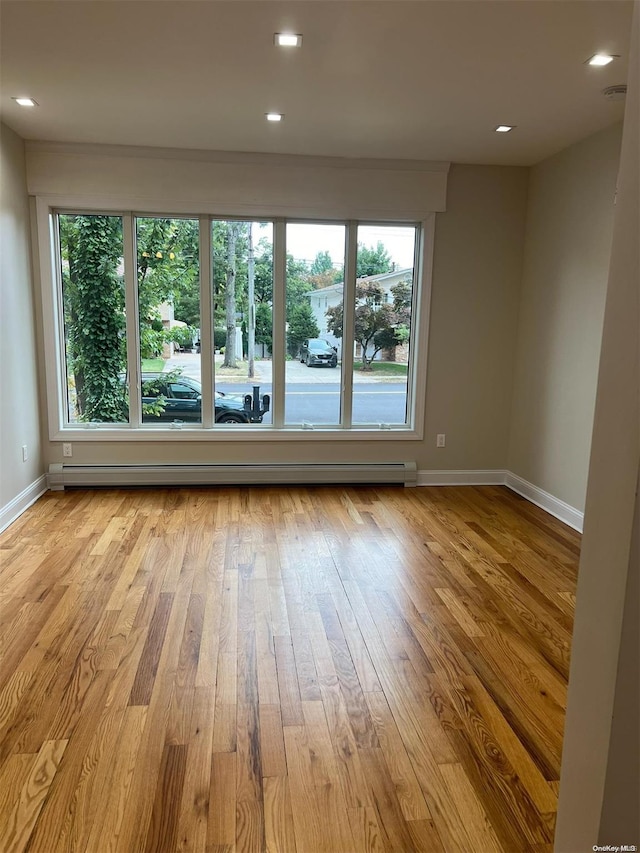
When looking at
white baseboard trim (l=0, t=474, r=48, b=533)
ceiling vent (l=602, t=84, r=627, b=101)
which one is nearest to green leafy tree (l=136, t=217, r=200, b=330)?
white baseboard trim (l=0, t=474, r=48, b=533)

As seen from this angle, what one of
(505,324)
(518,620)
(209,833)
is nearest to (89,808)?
(209,833)

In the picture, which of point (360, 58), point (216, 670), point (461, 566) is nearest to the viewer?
point (216, 670)

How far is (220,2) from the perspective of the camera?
7.34 ft

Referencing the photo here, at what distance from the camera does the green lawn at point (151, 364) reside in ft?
15.7

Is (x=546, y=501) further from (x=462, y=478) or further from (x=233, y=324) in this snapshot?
(x=233, y=324)

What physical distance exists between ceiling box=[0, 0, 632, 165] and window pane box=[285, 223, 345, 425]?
793mm

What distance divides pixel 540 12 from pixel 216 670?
9.53ft

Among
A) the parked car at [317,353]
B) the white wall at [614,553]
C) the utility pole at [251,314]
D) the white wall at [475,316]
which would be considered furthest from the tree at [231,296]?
the white wall at [614,553]

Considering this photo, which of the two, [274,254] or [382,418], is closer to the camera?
[274,254]

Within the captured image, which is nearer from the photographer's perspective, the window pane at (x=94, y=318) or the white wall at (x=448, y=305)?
the white wall at (x=448, y=305)

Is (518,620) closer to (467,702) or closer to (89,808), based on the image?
(467,702)

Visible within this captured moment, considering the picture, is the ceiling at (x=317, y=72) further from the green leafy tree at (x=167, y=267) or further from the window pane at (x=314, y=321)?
the window pane at (x=314, y=321)

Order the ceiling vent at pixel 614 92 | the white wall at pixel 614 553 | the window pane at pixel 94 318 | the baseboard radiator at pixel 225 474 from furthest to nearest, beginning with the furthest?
the baseboard radiator at pixel 225 474, the window pane at pixel 94 318, the ceiling vent at pixel 614 92, the white wall at pixel 614 553

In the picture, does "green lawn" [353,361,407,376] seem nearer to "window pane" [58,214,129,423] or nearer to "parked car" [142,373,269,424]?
"parked car" [142,373,269,424]
